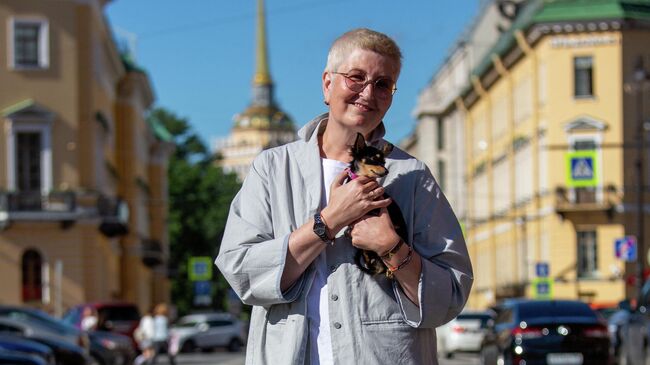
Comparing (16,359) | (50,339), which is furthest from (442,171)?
(16,359)

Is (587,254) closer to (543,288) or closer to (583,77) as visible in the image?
(583,77)

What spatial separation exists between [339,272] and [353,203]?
21cm

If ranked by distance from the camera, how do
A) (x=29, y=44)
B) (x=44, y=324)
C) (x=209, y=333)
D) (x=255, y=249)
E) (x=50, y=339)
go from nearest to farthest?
(x=255, y=249) < (x=50, y=339) < (x=44, y=324) < (x=29, y=44) < (x=209, y=333)

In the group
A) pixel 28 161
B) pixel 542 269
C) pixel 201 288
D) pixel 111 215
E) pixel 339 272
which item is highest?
pixel 28 161

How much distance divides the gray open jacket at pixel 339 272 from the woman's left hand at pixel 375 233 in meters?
0.09

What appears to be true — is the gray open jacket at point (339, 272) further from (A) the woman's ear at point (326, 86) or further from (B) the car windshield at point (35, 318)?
(B) the car windshield at point (35, 318)

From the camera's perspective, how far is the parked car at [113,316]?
39.0 meters

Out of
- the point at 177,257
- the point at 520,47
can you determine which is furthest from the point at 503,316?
the point at 177,257

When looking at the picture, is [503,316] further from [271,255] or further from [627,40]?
[627,40]

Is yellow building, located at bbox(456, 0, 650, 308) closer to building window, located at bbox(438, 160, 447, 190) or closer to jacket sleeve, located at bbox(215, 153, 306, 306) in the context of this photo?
building window, located at bbox(438, 160, 447, 190)

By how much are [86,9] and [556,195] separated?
2202 centimetres

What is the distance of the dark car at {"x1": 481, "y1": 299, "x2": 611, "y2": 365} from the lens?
75.2ft

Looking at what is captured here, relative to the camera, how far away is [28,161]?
5697cm

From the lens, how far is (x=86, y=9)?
5850 cm
